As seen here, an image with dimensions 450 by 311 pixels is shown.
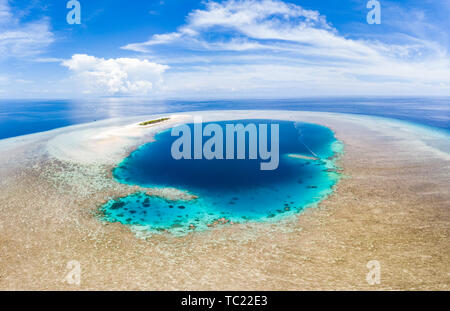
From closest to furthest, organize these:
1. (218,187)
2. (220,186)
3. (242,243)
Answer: (242,243)
(218,187)
(220,186)

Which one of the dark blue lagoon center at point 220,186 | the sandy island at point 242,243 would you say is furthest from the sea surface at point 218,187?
the sandy island at point 242,243

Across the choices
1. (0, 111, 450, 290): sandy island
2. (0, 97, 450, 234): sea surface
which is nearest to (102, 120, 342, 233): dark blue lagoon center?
(0, 97, 450, 234): sea surface

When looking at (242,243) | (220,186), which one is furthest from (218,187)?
(242,243)

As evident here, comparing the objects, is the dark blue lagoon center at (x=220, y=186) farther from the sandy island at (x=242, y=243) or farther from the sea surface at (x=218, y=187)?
the sandy island at (x=242, y=243)

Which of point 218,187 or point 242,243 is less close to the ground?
point 218,187

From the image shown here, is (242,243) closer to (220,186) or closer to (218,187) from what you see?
(218,187)
